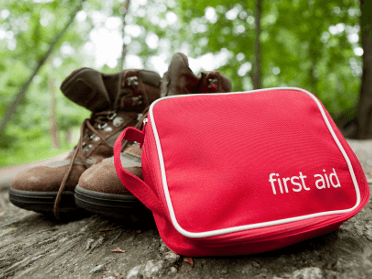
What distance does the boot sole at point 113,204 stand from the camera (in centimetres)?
82

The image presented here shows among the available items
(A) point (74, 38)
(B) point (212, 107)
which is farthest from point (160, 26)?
(B) point (212, 107)

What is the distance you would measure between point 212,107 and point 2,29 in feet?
19.2

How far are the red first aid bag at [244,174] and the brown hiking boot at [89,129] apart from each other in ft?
1.41

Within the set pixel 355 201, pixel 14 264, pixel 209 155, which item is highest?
pixel 209 155

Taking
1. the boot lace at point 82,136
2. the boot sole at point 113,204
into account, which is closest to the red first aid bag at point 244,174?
the boot sole at point 113,204

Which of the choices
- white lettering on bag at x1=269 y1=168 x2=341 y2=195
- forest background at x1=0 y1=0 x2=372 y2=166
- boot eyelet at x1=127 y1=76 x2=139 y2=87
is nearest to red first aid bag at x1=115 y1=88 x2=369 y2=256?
white lettering on bag at x1=269 y1=168 x2=341 y2=195

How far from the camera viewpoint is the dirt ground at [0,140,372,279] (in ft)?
1.94

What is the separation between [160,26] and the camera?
700 cm

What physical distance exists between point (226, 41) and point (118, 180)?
232 inches

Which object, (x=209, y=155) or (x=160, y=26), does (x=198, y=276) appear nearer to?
(x=209, y=155)

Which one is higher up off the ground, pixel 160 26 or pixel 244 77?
pixel 160 26

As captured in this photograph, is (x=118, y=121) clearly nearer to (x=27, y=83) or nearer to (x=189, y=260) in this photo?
(x=189, y=260)

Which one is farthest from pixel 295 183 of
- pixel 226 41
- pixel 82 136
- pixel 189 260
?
pixel 226 41

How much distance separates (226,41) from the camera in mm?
5992
